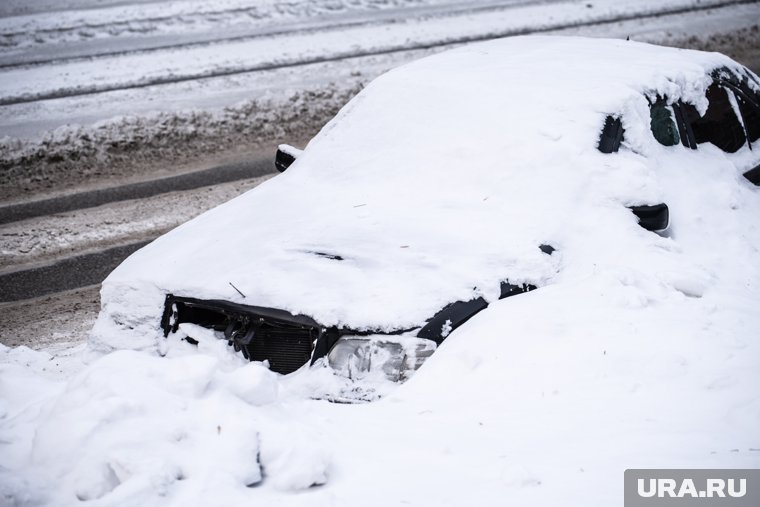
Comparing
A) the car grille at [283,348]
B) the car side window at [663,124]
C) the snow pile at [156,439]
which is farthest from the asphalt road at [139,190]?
the snow pile at [156,439]

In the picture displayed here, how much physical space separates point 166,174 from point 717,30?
31.2ft

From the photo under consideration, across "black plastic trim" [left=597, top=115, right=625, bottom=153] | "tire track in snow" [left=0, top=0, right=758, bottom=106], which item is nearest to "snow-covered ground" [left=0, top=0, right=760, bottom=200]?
"tire track in snow" [left=0, top=0, right=758, bottom=106]

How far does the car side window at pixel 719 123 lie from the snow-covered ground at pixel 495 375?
297mm

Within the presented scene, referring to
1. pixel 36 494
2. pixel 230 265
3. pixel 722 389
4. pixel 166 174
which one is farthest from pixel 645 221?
pixel 166 174

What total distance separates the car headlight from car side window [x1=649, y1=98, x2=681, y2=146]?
94.1 inches

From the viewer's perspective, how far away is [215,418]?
310cm

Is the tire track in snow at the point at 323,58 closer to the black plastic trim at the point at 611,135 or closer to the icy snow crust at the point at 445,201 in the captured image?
the icy snow crust at the point at 445,201

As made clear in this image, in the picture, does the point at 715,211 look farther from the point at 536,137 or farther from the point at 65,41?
the point at 65,41

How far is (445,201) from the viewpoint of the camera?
4.48 metres

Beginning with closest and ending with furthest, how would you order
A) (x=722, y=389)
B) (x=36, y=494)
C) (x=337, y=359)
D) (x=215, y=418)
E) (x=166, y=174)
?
(x=36, y=494), (x=215, y=418), (x=722, y=389), (x=337, y=359), (x=166, y=174)

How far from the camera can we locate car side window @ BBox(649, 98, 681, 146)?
507 centimetres

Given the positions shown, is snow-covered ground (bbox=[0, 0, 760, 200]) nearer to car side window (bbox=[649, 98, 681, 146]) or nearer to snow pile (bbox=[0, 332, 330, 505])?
car side window (bbox=[649, 98, 681, 146])

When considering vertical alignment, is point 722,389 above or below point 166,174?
above

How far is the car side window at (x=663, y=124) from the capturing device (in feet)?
16.6
